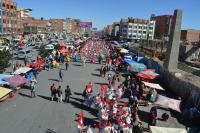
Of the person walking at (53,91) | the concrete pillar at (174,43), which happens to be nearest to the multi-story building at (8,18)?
the concrete pillar at (174,43)

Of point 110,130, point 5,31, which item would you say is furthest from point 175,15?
point 5,31

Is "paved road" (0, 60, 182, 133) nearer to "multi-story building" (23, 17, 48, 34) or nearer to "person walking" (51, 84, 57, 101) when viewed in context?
"person walking" (51, 84, 57, 101)

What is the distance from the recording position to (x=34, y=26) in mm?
154625

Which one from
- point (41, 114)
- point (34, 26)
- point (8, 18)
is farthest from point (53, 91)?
point (34, 26)

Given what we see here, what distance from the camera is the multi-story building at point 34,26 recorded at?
14327 cm

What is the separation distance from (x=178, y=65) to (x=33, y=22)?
124m

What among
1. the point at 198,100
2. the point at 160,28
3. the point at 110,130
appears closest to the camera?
the point at 110,130

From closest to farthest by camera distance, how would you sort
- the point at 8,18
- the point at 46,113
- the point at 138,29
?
1. the point at 46,113
2. the point at 8,18
3. the point at 138,29

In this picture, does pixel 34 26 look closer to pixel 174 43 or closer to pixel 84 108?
pixel 174 43

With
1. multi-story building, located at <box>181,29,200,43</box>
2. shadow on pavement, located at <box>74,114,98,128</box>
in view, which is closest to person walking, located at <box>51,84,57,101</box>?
shadow on pavement, located at <box>74,114,98,128</box>

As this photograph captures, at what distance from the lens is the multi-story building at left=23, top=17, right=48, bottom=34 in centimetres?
14327

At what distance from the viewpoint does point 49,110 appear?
2145 cm

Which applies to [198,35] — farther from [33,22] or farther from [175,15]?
[175,15]

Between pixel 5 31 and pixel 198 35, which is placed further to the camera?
pixel 198 35
